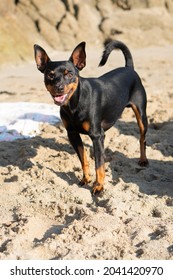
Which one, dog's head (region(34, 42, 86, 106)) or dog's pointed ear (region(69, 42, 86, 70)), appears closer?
dog's head (region(34, 42, 86, 106))

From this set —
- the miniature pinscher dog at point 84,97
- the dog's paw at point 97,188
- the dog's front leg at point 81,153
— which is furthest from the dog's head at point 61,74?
the dog's paw at point 97,188

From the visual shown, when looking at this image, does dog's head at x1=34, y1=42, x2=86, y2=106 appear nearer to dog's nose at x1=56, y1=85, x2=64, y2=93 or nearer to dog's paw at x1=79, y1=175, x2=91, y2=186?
dog's nose at x1=56, y1=85, x2=64, y2=93

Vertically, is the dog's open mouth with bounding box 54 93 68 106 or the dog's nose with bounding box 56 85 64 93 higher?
the dog's nose with bounding box 56 85 64 93

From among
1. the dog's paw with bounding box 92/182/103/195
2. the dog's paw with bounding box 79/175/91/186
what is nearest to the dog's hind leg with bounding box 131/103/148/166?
the dog's paw with bounding box 79/175/91/186

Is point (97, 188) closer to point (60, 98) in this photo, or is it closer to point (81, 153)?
point (81, 153)

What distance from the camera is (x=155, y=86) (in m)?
10.6

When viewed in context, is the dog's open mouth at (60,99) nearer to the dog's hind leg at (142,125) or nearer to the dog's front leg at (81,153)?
the dog's front leg at (81,153)

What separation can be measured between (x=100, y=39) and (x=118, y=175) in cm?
1173

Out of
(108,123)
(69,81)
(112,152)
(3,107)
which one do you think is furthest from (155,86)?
(69,81)

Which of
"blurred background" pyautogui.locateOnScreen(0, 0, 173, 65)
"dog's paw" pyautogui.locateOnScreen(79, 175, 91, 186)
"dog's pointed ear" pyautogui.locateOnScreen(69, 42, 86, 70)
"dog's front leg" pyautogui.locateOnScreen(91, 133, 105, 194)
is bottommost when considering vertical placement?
"blurred background" pyautogui.locateOnScreen(0, 0, 173, 65)

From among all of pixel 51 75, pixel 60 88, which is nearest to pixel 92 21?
pixel 51 75

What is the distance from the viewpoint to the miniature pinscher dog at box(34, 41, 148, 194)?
4969mm

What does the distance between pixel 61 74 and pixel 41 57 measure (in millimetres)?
405

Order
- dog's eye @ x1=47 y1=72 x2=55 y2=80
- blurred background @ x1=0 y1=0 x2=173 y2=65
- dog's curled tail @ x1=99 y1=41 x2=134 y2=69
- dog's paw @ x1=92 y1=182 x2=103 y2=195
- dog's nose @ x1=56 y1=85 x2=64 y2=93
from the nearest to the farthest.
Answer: dog's nose @ x1=56 y1=85 x2=64 y2=93, dog's eye @ x1=47 y1=72 x2=55 y2=80, dog's paw @ x1=92 y1=182 x2=103 y2=195, dog's curled tail @ x1=99 y1=41 x2=134 y2=69, blurred background @ x1=0 y1=0 x2=173 y2=65
